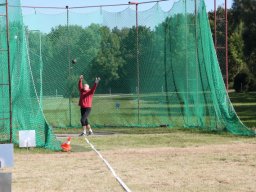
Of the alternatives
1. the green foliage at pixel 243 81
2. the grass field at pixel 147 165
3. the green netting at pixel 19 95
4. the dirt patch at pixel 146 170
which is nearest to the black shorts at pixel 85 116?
the grass field at pixel 147 165

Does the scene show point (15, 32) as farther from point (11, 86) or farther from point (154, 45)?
point (154, 45)

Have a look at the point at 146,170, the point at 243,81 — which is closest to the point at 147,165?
the point at 146,170

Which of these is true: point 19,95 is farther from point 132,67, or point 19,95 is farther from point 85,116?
point 132,67

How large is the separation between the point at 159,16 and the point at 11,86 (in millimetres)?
7860

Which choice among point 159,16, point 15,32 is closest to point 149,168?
point 15,32

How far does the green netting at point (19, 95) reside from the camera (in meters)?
14.9

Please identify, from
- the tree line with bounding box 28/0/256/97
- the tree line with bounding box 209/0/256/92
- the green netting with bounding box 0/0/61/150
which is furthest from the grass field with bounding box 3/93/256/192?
the tree line with bounding box 209/0/256/92

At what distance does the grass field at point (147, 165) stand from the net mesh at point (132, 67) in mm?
3450

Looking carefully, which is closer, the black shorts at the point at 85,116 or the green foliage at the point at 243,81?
the black shorts at the point at 85,116

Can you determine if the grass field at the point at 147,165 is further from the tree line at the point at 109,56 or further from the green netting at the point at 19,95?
the tree line at the point at 109,56

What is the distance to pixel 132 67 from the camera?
2205 centimetres

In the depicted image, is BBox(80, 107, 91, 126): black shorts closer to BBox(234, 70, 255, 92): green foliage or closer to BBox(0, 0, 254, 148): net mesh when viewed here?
BBox(0, 0, 254, 148): net mesh

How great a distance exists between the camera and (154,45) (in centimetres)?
2158

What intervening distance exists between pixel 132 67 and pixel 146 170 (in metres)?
11.5
